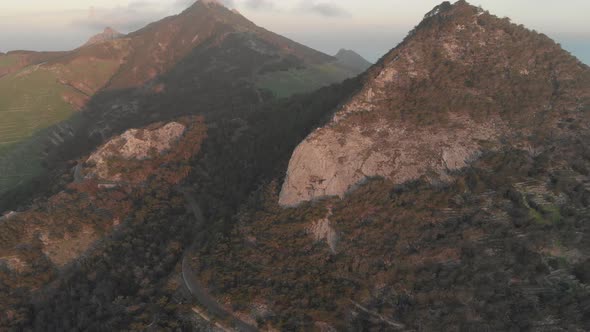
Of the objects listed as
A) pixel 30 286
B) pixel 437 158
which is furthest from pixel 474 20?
pixel 30 286

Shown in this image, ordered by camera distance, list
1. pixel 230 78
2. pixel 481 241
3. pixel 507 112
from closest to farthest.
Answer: pixel 481 241
pixel 507 112
pixel 230 78

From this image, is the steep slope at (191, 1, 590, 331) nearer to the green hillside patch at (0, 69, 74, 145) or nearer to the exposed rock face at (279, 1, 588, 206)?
the exposed rock face at (279, 1, 588, 206)

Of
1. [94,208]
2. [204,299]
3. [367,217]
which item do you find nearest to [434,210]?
[367,217]

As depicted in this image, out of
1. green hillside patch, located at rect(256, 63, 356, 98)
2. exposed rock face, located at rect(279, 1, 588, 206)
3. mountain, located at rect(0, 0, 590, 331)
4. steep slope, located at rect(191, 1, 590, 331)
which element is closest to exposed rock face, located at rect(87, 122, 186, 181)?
mountain, located at rect(0, 0, 590, 331)

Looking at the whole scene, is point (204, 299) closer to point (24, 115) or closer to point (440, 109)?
point (440, 109)

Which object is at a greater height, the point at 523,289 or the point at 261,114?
the point at 261,114

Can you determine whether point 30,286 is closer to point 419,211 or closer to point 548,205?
point 419,211

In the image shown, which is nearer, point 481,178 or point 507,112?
point 481,178
